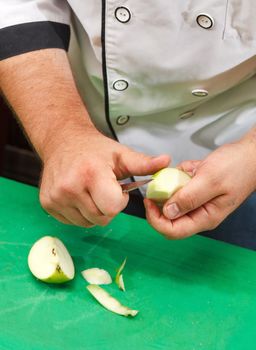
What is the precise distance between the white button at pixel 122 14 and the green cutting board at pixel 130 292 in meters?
0.32

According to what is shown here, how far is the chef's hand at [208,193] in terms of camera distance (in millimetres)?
808

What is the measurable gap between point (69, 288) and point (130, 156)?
7.9 inches

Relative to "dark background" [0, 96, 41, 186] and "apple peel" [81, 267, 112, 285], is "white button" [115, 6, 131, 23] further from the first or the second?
"dark background" [0, 96, 41, 186]

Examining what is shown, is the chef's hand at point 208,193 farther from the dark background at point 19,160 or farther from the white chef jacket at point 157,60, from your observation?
the dark background at point 19,160

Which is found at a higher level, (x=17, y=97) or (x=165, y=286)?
(x=17, y=97)

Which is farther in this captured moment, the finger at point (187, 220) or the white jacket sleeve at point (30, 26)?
the white jacket sleeve at point (30, 26)

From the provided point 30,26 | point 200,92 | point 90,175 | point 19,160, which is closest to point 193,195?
point 90,175

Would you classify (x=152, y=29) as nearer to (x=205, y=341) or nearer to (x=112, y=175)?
(x=112, y=175)

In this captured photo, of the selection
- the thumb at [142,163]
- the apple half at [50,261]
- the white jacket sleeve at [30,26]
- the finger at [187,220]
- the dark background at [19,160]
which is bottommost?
the dark background at [19,160]

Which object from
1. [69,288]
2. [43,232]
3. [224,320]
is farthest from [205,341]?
[43,232]

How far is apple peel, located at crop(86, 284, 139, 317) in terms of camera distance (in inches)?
31.6

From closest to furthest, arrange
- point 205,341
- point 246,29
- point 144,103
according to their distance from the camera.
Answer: point 205,341, point 246,29, point 144,103

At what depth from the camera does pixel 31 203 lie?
1.04 metres

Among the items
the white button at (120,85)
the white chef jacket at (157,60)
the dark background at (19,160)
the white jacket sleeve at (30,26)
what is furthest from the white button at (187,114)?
the dark background at (19,160)
